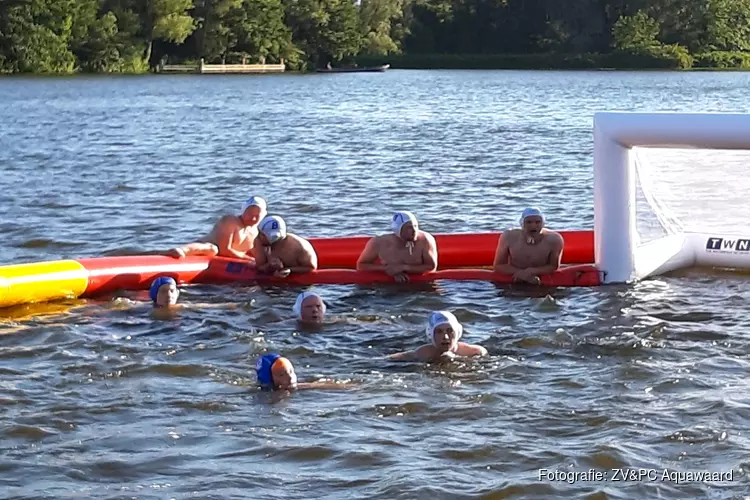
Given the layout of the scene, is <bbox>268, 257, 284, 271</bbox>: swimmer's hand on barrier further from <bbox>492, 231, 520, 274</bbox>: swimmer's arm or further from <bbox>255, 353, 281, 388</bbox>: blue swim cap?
<bbox>255, 353, 281, 388</bbox>: blue swim cap

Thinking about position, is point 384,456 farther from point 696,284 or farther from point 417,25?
point 417,25

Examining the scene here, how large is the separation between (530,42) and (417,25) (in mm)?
Answer: 8362

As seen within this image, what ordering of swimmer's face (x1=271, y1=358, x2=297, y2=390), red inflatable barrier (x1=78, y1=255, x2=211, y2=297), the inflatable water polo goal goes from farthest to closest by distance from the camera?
red inflatable barrier (x1=78, y1=255, x2=211, y2=297) → the inflatable water polo goal → swimmer's face (x1=271, y1=358, x2=297, y2=390)

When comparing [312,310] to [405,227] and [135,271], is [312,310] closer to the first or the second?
Result: [405,227]

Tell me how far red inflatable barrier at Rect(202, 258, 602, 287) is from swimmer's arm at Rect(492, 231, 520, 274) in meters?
0.05

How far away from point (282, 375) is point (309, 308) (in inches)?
67.5

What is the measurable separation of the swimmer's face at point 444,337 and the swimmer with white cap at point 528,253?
8.18 feet

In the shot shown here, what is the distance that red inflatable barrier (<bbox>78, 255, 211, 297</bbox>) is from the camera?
1024cm

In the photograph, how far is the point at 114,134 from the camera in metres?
28.1

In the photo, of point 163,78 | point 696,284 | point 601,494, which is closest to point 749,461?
point 601,494

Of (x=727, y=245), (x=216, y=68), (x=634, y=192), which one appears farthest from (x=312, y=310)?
(x=216, y=68)

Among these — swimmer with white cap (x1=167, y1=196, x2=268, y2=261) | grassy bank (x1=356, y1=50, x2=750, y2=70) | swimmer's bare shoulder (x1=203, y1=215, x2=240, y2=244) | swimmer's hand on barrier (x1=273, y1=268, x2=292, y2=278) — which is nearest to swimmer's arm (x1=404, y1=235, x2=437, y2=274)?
swimmer's hand on barrier (x1=273, y1=268, x2=292, y2=278)

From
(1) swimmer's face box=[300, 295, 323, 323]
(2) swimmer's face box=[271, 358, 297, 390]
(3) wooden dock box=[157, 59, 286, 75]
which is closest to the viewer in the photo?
(2) swimmer's face box=[271, 358, 297, 390]

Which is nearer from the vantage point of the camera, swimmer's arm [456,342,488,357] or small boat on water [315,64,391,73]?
swimmer's arm [456,342,488,357]
